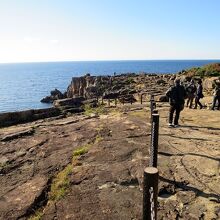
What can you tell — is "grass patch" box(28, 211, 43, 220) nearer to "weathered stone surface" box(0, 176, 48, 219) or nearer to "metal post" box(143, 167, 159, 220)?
"weathered stone surface" box(0, 176, 48, 219)

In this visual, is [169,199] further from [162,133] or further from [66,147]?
[162,133]

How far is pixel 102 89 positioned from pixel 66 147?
1505 inches

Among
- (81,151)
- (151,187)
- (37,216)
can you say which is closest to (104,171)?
(81,151)

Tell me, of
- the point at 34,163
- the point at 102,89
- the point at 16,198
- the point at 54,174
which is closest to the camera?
the point at 16,198

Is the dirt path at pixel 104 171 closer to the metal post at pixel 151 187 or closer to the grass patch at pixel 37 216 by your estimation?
the grass patch at pixel 37 216

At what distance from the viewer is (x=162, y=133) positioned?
11.0 m

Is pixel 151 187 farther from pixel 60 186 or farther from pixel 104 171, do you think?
pixel 104 171

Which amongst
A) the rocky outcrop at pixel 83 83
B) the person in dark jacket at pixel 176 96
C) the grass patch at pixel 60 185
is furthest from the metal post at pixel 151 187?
the rocky outcrop at pixel 83 83

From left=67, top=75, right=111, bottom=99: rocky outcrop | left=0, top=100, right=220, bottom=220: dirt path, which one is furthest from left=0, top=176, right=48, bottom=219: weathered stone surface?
left=67, top=75, right=111, bottom=99: rocky outcrop

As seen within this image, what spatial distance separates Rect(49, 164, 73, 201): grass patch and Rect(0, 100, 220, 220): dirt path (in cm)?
2

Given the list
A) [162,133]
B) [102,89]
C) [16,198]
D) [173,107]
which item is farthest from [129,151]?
[102,89]

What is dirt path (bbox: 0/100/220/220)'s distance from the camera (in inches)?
229

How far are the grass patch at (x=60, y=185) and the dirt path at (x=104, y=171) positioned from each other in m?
0.02

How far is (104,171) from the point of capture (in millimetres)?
7438
